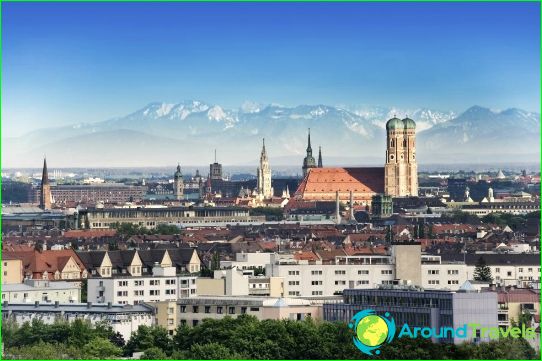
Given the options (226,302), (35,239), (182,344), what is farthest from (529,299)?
(35,239)

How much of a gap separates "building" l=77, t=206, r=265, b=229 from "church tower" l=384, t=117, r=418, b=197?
2101 centimetres

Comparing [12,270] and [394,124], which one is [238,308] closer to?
[12,270]

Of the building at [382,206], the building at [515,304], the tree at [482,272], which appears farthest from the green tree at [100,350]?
the building at [382,206]

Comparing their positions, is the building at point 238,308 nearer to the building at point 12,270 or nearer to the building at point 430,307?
the building at point 430,307

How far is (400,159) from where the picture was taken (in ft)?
646

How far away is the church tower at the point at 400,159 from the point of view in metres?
196

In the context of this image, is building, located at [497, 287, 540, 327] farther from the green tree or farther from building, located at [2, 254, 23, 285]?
building, located at [2, 254, 23, 285]

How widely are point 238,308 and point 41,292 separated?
1261cm

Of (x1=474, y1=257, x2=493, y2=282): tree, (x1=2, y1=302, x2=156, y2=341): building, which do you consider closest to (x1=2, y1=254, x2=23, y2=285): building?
(x1=2, y1=302, x2=156, y2=341): building

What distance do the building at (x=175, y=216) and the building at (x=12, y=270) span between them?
81114 millimetres

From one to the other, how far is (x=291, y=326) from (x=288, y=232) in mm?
82596

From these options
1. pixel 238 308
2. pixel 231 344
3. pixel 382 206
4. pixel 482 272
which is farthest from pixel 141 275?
pixel 382 206

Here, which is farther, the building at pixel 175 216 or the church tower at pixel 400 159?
the church tower at pixel 400 159

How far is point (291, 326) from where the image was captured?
47531 mm
